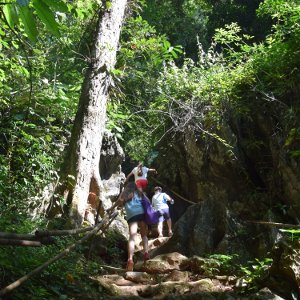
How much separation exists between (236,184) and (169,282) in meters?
4.76

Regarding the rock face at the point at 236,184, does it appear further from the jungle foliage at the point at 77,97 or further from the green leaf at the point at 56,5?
the green leaf at the point at 56,5

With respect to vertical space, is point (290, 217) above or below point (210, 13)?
below

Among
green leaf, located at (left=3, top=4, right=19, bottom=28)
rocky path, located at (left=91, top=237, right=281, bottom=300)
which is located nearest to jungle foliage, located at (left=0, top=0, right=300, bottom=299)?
rocky path, located at (left=91, top=237, right=281, bottom=300)

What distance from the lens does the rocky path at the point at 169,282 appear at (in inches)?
175

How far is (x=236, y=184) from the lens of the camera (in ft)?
31.2

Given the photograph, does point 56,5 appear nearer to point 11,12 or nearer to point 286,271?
point 11,12

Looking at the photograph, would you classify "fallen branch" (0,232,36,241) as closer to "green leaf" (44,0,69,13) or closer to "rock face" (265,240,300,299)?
"green leaf" (44,0,69,13)

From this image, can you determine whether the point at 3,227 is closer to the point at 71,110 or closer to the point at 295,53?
the point at 71,110

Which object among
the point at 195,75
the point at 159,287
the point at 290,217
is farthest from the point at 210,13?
the point at 159,287

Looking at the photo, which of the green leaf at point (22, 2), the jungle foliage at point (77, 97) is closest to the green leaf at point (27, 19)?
the green leaf at point (22, 2)

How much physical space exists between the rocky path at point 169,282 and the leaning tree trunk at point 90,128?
188cm

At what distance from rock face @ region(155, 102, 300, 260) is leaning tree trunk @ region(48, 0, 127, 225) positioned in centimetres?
191

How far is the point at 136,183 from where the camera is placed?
6832 mm

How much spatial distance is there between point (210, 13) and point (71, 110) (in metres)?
12.5
